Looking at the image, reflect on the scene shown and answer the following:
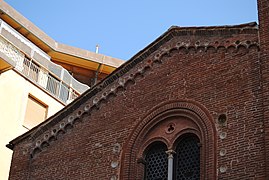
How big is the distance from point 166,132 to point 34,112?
1285cm

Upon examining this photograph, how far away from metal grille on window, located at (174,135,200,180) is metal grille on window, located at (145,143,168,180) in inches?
15.2

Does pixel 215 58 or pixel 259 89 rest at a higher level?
pixel 215 58

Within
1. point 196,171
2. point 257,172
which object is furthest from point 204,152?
point 257,172

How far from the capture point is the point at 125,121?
16797 mm

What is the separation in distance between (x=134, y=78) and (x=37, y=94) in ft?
37.3

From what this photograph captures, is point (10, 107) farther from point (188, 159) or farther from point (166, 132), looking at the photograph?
point (188, 159)

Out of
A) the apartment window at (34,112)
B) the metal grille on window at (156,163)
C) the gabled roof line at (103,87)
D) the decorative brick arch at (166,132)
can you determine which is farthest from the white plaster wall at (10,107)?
the metal grille on window at (156,163)

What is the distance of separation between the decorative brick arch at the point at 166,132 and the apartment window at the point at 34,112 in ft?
37.7

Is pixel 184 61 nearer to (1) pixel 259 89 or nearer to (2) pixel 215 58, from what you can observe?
(2) pixel 215 58

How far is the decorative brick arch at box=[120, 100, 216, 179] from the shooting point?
15.0 meters

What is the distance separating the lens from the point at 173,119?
52.5 ft

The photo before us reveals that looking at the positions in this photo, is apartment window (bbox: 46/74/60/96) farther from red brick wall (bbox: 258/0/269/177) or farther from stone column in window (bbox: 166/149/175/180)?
red brick wall (bbox: 258/0/269/177)

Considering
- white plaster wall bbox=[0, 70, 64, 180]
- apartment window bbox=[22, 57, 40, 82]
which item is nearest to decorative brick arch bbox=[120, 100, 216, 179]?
white plaster wall bbox=[0, 70, 64, 180]

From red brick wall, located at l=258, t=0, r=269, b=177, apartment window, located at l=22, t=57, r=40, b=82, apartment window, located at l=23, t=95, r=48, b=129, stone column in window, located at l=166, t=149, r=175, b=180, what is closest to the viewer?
red brick wall, located at l=258, t=0, r=269, b=177
